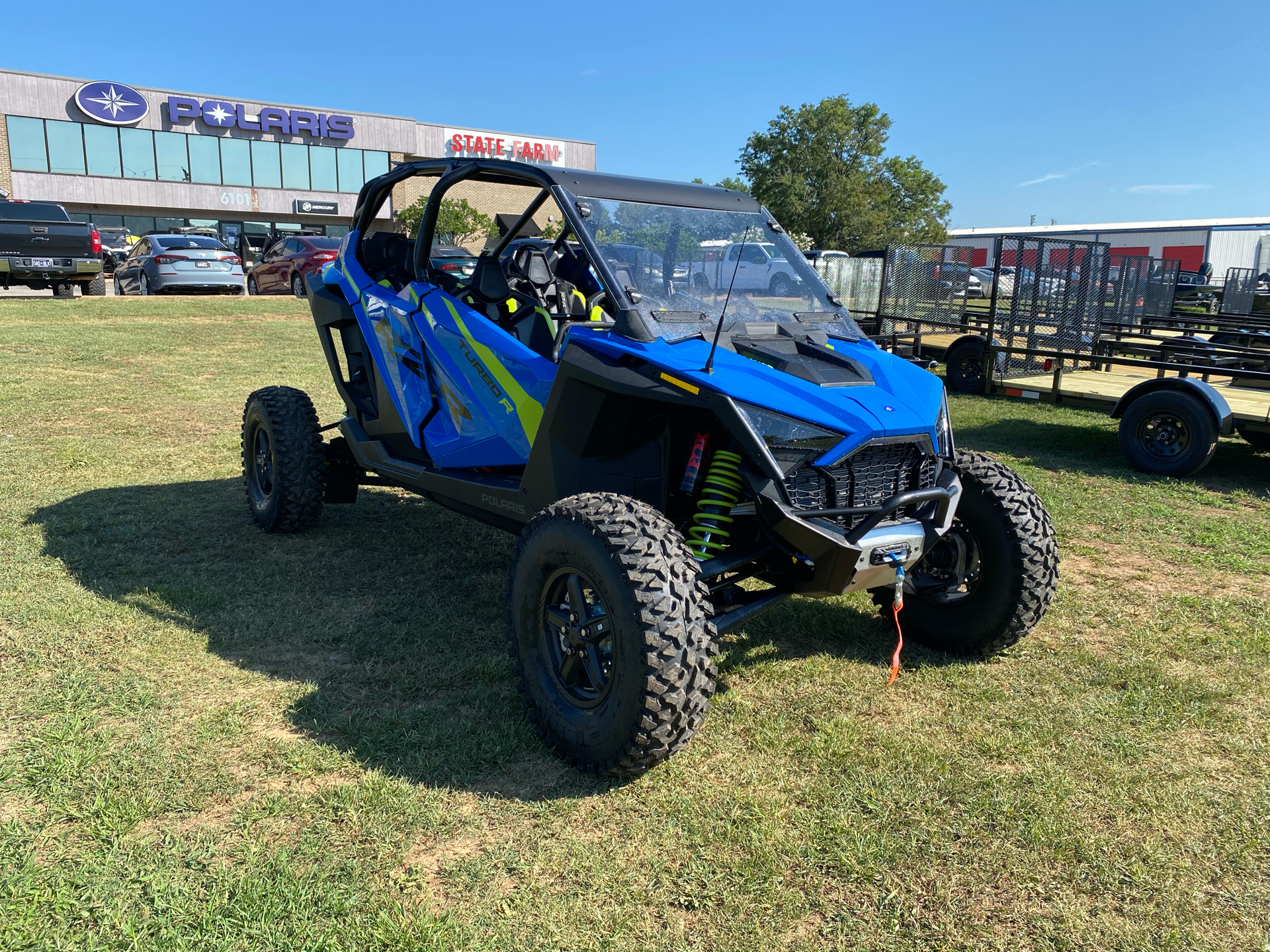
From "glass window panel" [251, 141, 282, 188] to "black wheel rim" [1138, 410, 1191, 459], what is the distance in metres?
48.6

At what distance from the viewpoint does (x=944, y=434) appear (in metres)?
3.73

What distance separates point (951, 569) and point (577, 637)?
1871 millimetres

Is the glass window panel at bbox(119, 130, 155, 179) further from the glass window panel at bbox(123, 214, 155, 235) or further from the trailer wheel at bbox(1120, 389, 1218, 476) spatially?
the trailer wheel at bbox(1120, 389, 1218, 476)

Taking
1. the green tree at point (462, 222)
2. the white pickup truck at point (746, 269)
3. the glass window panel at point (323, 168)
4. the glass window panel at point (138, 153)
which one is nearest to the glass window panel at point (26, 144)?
the glass window panel at point (138, 153)

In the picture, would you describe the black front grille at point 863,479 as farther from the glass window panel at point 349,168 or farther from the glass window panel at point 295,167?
the glass window panel at point 295,167

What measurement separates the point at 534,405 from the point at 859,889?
7.50ft

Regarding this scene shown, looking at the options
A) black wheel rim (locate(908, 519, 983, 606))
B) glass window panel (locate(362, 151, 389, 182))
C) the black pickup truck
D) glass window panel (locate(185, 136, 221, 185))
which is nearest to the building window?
glass window panel (locate(362, 151, 389, 182))

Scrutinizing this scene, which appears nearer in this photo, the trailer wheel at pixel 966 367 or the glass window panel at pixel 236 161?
the trailer wheel at pixel 966 367

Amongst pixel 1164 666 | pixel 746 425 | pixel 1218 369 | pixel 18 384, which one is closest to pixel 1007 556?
pixel 1164 666

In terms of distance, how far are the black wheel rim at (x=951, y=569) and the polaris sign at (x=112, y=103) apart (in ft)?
164

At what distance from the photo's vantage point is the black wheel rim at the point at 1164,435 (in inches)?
324

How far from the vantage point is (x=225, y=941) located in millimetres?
2459

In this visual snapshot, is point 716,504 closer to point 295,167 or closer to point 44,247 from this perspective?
point 44,247

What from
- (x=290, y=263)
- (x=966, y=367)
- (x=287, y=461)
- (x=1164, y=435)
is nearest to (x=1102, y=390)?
(x=1164, y=435)
